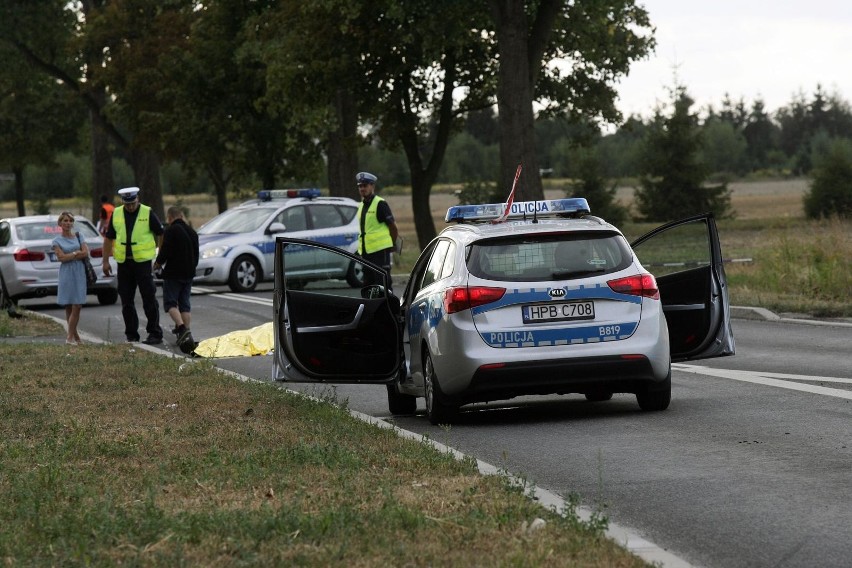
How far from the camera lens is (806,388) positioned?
12.6m

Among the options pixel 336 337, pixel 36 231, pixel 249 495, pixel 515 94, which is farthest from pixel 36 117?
pixel 249 495

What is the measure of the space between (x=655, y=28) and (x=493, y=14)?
556 inches

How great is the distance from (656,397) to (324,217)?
68.2 feet

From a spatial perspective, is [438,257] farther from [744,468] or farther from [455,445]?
[744,468]

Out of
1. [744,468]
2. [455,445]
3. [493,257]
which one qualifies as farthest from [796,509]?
[493,257]

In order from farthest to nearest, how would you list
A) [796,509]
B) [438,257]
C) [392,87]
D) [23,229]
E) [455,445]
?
[392,87]
[23,229]
[438,257]
[455,445]
[796,509]

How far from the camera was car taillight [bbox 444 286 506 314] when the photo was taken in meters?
11.0

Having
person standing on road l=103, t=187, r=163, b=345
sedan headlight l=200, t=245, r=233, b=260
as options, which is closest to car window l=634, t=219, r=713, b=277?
sedan headlight l=200, t=245, r=233, b=260

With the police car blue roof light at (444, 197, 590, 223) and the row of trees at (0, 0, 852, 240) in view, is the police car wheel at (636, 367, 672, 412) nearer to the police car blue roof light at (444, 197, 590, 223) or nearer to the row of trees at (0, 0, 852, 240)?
the police car blue roof light at (444, 197, 590, 223)

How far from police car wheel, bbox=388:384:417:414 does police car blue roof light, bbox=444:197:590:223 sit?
4.90 feet

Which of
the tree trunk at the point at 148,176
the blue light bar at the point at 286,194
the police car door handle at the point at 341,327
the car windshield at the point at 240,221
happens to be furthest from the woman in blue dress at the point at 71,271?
the tree trunk at the point at 148,176

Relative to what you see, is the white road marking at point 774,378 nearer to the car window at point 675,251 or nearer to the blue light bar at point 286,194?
the car window at point 675,251

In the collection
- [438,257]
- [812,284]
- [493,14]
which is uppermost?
[493,14]

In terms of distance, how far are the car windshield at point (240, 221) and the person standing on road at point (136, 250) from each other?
11.9 metres
